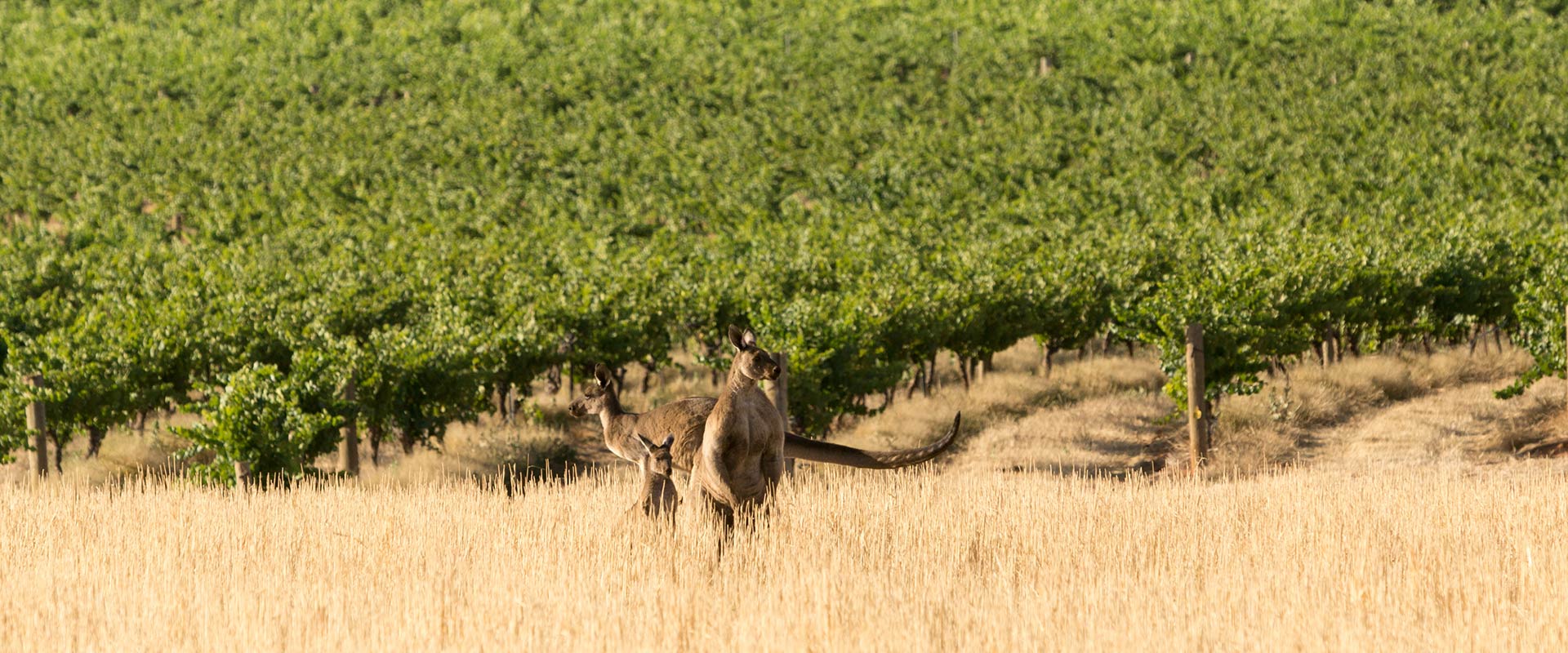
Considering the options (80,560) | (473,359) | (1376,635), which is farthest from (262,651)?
(473,359)

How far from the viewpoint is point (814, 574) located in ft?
19.2

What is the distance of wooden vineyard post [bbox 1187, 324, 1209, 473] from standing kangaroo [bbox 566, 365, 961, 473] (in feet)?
31.8

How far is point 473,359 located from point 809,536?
1136 centimetres

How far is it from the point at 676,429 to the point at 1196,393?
1016 cm

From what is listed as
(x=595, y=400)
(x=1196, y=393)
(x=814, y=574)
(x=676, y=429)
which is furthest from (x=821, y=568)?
(x=1196, y=393)

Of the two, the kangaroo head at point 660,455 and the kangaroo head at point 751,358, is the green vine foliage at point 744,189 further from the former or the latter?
the kangaroo head at point 751,358

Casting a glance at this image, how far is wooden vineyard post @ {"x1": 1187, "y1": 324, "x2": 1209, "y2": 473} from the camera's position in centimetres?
1454

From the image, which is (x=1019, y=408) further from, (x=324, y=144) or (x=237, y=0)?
(x=237, y=0)

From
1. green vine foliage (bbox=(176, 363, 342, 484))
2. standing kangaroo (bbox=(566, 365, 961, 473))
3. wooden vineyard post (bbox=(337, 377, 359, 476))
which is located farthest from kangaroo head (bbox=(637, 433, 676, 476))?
wooden vineyard post (bbox=(337, 377, 359, 476))

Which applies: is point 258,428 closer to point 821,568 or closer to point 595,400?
point 595,400

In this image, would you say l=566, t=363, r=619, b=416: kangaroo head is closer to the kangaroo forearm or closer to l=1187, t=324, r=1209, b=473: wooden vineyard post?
the kangaroo forearm

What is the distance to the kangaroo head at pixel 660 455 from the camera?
5621 millimetres

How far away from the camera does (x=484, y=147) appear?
54.8 m

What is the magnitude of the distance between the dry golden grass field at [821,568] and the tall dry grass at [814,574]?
2 cm
